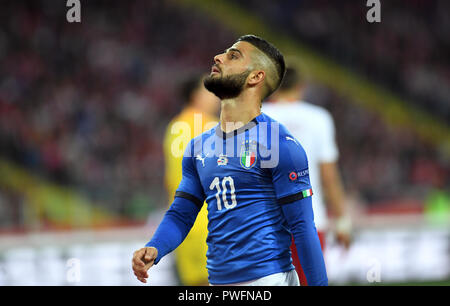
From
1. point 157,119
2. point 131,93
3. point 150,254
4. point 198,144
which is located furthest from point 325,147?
point 131,93

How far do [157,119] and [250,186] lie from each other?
1111cm

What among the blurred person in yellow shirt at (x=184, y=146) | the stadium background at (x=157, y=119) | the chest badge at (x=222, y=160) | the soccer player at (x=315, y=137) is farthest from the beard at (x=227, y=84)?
the stadium background at (x=157, y=119)

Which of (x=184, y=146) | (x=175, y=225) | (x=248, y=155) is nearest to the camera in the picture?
(x=248, y=155)

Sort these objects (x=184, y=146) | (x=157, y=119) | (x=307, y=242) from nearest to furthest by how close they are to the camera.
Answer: (x=307, y=242) < (x=184, y=146) < (x=157, y=119)

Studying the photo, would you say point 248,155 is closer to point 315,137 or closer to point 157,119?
point 315,137

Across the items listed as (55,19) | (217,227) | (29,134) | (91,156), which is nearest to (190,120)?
(217,227)

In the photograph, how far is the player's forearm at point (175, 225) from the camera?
94.4 inches

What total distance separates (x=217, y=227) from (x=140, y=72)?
12.2 metres

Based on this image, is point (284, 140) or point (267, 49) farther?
point (267, 49)

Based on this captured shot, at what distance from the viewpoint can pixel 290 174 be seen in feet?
7.29

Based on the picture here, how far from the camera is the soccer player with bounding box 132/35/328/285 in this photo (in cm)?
223

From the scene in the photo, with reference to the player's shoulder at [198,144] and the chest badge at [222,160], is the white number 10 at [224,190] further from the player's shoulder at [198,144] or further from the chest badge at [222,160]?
the player's shoulder at [198,144]

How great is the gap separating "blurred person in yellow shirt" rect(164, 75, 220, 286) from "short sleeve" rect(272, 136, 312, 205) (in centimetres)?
→ 192
